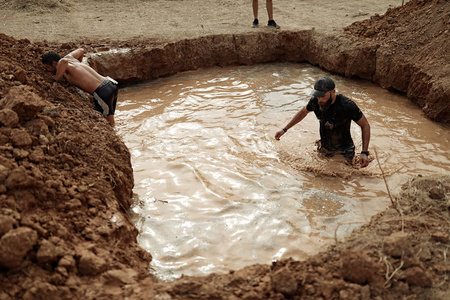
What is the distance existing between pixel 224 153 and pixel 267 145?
0.73 metres

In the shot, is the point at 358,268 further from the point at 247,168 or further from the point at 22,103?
the point at 22,103

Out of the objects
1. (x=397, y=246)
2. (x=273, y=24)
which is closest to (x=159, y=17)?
(x=273, y=24)

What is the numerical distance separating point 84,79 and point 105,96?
0.37 m

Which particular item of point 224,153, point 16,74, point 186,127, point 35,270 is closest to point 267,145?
point 224,153

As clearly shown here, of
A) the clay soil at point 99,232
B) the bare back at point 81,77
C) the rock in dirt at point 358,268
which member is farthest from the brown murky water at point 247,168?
the bare back at point 81,77

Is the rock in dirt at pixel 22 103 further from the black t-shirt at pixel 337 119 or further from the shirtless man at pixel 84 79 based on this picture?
the black t-shirt at pixel 337 119

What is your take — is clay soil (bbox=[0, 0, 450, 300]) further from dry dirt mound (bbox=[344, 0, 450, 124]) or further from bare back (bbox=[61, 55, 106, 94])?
dry dirt mound (bbox=[344, 0, 450, 124])

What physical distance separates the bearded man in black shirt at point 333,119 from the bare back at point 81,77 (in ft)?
9.12

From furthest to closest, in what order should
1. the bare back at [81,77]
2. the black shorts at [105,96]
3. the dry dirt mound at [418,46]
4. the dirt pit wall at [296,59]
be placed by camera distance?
the dirt pit wall at [296,59] < the dry dirt mound at [418,46] < the black shorts at [105,96] < the bare back at [81,77]

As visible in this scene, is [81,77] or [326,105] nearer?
[326,105]

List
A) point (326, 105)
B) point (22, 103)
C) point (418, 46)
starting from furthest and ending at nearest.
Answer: point (418, 46) → point (326, 105) → point (22, 103)

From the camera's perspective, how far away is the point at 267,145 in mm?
6234

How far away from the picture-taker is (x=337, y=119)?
16.9ft

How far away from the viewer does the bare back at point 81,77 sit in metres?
5.56
